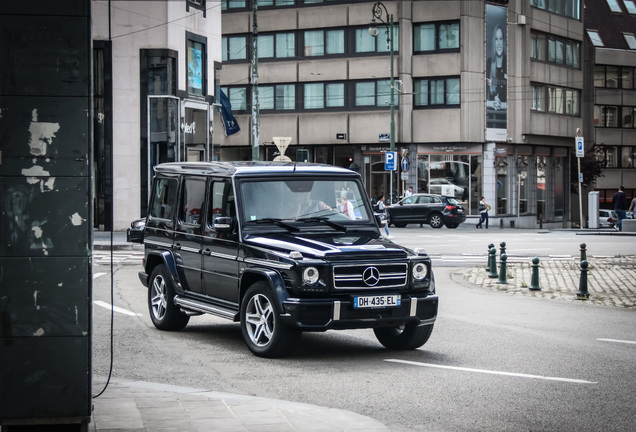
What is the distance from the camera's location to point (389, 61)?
55562mm

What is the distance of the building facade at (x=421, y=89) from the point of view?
179 ft

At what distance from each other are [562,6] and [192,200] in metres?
52.2

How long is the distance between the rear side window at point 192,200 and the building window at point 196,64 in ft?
85.8

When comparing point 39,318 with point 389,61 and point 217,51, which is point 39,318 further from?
point 389,61

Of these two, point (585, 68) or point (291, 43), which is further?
point (585, 68)

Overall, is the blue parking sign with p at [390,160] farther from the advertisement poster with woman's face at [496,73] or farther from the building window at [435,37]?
the building window at [435,37]

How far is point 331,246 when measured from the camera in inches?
407

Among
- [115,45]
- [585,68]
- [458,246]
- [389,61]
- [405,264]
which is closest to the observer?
[405,264]

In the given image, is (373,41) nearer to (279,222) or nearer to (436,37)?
(436,37)

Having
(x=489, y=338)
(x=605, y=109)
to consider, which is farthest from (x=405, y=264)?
(x=605, y=109)

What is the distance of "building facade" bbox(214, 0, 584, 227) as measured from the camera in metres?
54.6

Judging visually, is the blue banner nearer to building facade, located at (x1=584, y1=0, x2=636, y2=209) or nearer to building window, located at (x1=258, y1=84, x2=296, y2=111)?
building window, located at (x1=258, y1=84, x2=296, y2=111)

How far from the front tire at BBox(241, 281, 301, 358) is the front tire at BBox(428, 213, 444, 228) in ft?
124

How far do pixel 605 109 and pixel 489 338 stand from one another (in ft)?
238
